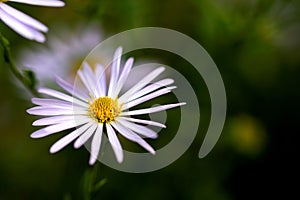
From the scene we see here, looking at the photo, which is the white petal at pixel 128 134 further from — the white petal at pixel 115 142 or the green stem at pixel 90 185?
the green stem at pixel 90 185

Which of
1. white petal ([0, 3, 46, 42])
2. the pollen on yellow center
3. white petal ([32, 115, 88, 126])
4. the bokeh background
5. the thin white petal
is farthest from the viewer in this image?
the bokeh background

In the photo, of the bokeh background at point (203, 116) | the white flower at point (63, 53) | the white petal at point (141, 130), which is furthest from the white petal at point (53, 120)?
the white flower at point (63, 53)

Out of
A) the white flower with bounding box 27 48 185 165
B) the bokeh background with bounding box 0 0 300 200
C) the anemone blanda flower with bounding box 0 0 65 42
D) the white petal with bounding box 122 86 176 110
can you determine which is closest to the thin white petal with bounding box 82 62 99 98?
the white flower with bounding box 27 48 185 165

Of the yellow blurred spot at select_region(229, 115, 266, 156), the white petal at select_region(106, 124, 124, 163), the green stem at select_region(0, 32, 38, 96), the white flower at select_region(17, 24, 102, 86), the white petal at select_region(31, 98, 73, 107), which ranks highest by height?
the white flower at select_region(17, 24, 102, 86)

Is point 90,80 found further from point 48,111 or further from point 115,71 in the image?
point 48,111

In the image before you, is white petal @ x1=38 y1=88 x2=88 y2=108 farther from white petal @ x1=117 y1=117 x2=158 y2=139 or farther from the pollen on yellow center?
white petal @ x1=117 y1=117 x2=158 y2=139

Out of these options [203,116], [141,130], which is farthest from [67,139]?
[203,116]
